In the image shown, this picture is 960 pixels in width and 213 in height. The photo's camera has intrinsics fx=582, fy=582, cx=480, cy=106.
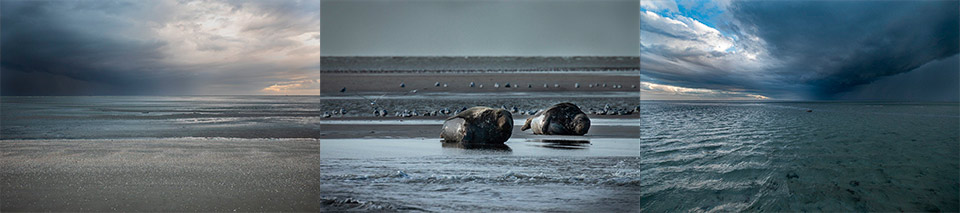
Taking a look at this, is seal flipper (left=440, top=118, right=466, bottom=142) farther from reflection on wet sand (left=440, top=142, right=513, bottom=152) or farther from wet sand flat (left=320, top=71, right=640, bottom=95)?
wet sand flat (left=320, top=71, right=640, bottom=95)

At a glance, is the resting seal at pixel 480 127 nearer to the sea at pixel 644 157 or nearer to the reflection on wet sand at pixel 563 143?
the sea at pixel 644 157

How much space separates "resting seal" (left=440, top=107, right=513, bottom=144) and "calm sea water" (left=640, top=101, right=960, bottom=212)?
1.34 metres

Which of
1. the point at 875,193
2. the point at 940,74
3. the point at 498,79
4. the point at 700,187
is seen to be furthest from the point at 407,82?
the point at 940,74

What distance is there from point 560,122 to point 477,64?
101 cm

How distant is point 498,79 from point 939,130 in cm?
429

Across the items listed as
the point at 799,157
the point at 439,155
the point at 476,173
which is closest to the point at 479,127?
the point at 439,155

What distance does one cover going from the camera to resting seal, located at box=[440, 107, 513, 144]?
4707 millimetres

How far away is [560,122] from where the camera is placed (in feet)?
18.1

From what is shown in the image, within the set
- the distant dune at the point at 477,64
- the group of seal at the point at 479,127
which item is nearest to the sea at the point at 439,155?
the group of seal at the point at 479,127

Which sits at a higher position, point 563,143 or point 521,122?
point 521,122

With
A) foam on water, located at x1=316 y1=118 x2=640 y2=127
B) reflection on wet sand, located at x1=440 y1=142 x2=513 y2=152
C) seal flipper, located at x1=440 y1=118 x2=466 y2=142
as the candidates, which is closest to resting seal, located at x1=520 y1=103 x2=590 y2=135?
foam on water, located at x1=316 y1=118 x2=640 y2=127

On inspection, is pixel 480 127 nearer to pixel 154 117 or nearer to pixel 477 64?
pixel 477 64

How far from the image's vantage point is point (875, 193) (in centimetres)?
483

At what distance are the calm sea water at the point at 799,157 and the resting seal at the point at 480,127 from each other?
1.34 m
